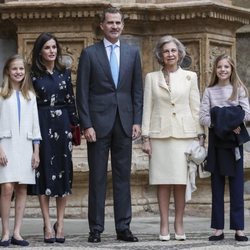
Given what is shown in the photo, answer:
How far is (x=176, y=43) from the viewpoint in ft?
26.2

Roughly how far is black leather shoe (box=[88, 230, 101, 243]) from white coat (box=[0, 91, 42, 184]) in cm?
68

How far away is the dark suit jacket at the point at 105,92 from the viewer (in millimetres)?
7879

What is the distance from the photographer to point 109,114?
25.9 ft

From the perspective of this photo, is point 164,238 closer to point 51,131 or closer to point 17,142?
point 51,131

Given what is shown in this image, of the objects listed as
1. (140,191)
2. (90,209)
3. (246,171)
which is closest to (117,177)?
(90,209)

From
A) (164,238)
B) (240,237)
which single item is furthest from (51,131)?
(240,237)

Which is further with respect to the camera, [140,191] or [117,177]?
[140,191]

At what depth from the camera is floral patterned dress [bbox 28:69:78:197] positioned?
25.8 feet

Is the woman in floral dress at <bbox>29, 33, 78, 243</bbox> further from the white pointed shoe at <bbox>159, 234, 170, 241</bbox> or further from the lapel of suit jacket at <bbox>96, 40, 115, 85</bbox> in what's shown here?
the white pointed shoe at <bbox>159, 234, 170, 241</bbox>

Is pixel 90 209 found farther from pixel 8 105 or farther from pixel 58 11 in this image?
pixel 58 11

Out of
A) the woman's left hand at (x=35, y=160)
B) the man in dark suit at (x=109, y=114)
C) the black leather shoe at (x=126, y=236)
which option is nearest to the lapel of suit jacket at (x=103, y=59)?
the man in dark suit at (x=109, y=114)

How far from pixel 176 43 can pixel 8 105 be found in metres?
1.54

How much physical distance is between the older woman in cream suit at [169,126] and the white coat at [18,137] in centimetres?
97

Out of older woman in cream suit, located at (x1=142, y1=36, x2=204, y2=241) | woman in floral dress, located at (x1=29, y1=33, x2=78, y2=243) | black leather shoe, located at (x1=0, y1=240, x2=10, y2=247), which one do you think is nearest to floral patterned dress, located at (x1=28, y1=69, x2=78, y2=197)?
woman in floral dress, located at (x1=29, y1=33, x2=78, y2=243)
